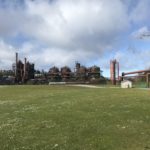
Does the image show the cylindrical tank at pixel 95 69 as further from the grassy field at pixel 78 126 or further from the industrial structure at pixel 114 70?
the grassy field at pixel 78 126

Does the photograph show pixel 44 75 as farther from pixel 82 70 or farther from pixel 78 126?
pixel 78 126

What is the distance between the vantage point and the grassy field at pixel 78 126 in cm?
1505

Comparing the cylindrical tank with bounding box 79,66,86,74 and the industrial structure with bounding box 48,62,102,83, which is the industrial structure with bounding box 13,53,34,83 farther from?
the cylindrical tank with bounding box 79,66,86,74

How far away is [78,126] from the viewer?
1778cm

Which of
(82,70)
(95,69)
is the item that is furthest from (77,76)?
(95,69)

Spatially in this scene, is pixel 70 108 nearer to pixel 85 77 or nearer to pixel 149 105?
pixel 149 105

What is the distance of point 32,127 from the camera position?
1825 centimetres

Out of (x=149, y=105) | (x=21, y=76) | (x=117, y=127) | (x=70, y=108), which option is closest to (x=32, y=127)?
(x=117, y=127)

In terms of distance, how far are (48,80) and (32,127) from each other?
70086 millimetres

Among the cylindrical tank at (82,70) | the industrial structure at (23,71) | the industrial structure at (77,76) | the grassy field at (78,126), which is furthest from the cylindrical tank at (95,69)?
the grassy field at (78,126)

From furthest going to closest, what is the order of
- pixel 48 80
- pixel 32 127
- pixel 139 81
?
pixel 48 80, pixel 139 81, pixel 32 127

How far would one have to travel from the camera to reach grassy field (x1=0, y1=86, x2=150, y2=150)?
49.4 ft

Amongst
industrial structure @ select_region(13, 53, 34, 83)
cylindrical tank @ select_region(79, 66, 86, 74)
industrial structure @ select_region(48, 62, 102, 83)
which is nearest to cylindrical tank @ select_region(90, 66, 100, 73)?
industrial structure @ select_region(48, 62, 102, 83)

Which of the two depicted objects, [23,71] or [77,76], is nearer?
[77,76]
